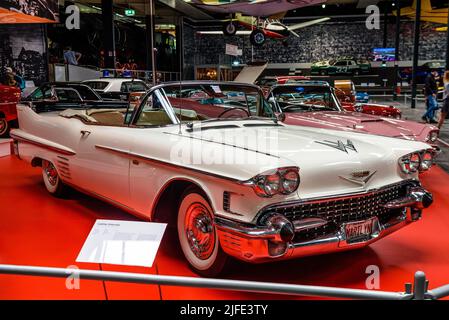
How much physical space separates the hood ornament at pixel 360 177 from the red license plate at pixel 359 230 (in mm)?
237

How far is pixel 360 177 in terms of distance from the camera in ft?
8.91

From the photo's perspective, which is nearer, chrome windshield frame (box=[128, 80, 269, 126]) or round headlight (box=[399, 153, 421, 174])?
round headlight (box=[399, 153, 421, 174])

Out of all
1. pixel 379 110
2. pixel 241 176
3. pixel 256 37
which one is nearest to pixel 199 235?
pixel 241 176

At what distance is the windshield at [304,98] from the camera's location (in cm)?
613

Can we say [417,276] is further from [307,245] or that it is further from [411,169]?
[411,169]

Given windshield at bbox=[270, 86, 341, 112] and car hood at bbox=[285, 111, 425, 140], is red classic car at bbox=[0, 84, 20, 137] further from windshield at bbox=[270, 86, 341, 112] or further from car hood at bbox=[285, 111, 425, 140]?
car hood at bbox=[285, 111, 425, 140]

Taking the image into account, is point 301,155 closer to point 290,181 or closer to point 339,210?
point 290,181

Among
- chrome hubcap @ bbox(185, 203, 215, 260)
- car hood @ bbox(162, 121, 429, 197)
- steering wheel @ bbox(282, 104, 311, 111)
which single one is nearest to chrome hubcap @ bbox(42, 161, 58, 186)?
car hood @ bbox(162, 121, 429, 197)

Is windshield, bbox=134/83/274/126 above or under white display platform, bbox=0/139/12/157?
above

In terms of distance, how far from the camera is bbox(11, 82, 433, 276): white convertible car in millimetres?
2412

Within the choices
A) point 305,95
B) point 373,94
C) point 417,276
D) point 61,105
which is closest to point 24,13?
point 61,105

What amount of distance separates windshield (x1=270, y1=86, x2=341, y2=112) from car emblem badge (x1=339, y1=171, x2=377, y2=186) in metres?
3.41

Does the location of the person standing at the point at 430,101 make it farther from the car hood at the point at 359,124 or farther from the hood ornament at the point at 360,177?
the hood ornament at the point at 360,177

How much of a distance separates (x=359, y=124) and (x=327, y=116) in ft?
1.77
